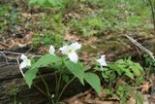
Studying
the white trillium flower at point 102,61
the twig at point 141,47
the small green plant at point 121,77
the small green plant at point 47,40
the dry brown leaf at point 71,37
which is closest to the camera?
the white trillium flower at point 102,61

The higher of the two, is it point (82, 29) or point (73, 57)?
point (73, 57)

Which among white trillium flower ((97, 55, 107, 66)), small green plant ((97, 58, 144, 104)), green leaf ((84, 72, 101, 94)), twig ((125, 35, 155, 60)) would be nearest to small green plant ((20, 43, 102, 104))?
green leaf ((84, 72, 101, 94))

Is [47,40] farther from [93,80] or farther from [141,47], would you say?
[93,80]

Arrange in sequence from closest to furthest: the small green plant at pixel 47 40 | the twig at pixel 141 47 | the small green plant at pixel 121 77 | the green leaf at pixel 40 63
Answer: the green leaf at pixel 40 63, the small green plant at pixel 121 77, the twig at pixel 141 47, the small green plant at pixel 47 40

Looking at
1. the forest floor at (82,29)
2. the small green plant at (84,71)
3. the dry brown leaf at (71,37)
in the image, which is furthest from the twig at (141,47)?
the dry brown leaf at (71,37)

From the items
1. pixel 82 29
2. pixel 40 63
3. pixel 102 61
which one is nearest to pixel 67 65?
pixel 40 63

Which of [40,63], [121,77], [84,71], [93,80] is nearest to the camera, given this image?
[40,63]

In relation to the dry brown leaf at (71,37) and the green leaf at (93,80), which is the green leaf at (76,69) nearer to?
the green leaf at (93,80)

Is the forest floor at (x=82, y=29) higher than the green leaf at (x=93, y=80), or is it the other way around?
the forest floor at (x=82, y=29)

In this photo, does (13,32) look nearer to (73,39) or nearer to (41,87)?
(73,39)

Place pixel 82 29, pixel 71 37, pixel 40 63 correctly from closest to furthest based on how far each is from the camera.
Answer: pixel 40 63
pixel 71 37
pixel 82 29

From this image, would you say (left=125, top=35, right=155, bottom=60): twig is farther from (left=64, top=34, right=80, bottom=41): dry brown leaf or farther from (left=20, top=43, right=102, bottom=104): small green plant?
(left=20, top=43, right=102, bottom=104): small green plant

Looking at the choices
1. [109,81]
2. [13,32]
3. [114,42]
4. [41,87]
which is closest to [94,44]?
[114,42]

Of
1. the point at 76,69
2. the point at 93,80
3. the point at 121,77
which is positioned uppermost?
the point at 76,69
